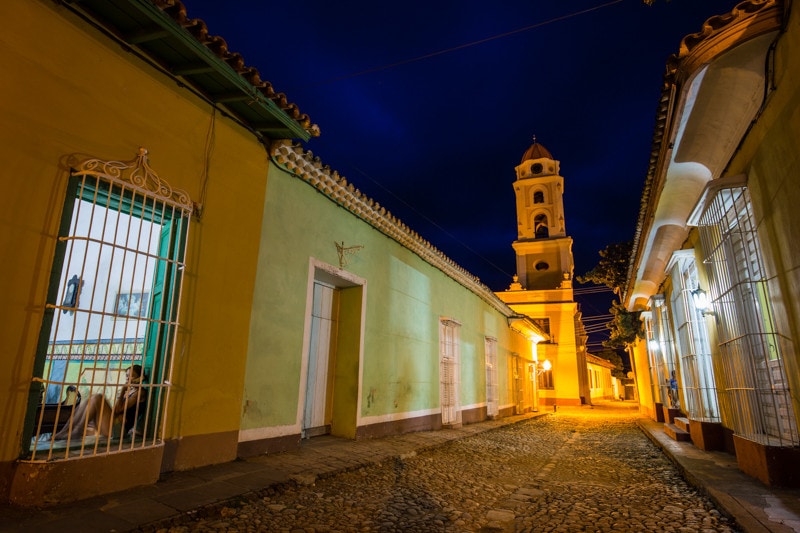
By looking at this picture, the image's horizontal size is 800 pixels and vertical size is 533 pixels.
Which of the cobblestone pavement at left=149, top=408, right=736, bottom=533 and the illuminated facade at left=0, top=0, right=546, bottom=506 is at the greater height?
the illuminated facade at left=0, top=0, right=546, bottom=506

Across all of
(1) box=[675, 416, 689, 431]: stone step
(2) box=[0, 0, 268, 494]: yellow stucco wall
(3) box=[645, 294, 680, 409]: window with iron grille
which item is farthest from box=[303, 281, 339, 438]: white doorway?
(3) box=[645, 294, 680, 409]: window with iron grille

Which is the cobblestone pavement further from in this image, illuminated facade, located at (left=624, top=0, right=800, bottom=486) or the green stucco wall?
the green stucco wall

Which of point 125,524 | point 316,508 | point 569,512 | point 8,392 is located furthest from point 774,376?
point 8,392

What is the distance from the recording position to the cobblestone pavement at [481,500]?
3477 millimetres

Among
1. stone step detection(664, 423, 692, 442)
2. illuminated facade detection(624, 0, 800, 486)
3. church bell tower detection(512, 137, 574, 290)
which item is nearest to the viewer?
illuminated facade detection(624, 0, 800, 486)

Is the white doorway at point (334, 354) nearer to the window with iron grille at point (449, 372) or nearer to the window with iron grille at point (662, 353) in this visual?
the window with iron grille at point (449, 372)

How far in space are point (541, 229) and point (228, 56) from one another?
25.3m

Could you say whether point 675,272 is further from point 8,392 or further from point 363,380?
point 8,392

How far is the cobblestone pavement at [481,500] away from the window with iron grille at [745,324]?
1.05 m

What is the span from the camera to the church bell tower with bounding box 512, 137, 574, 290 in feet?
86.6

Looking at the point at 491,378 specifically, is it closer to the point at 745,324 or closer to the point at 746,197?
the point at 745,324

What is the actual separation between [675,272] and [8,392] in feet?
31.2

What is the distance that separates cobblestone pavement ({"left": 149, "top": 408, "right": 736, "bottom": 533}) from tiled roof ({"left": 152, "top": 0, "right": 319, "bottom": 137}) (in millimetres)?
4353

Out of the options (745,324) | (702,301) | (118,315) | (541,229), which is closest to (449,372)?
(702,301)
